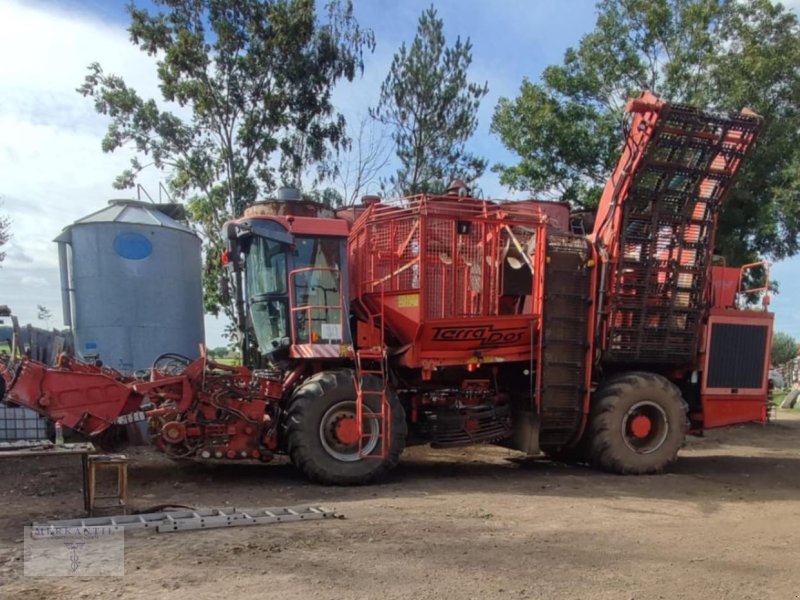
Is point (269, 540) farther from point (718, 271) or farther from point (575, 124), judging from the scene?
point (575, 124)

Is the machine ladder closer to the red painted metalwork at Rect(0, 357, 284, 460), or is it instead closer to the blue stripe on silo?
the red painted metalwork at Rect(0, 357, 284, 460)

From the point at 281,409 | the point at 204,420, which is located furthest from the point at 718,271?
the point at 204,420

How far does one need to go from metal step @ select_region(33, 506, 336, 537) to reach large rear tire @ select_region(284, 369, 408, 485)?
1676mm

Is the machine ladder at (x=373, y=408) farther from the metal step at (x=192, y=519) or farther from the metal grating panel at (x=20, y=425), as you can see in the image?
the metal grating panel at (x=20, y=425)

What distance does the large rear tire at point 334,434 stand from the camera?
7.88m

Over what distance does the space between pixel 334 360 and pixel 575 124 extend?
8856 mm

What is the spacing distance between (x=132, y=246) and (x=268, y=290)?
354cm

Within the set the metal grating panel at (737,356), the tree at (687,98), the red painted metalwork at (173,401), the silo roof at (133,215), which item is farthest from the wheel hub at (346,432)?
the tree at (687,98)

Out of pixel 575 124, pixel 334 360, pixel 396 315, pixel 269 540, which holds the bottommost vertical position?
pixel 269 540

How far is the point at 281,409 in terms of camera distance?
27.4ft

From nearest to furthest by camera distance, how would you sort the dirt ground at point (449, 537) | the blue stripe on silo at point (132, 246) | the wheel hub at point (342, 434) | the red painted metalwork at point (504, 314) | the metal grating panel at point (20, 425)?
the dirt ground at point (449, 537) < the wheel hub at point (342, 434) < the red painted metalwork at point (504, 314) < the metal grating panel at point (20, 425) < the blue stripe on silo at point (132, 246)

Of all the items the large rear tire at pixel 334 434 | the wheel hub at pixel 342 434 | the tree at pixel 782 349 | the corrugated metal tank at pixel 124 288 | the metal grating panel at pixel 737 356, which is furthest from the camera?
the tree at pixel 782 349

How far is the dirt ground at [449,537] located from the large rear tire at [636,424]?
0.28 metres

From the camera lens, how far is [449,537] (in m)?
5.55
